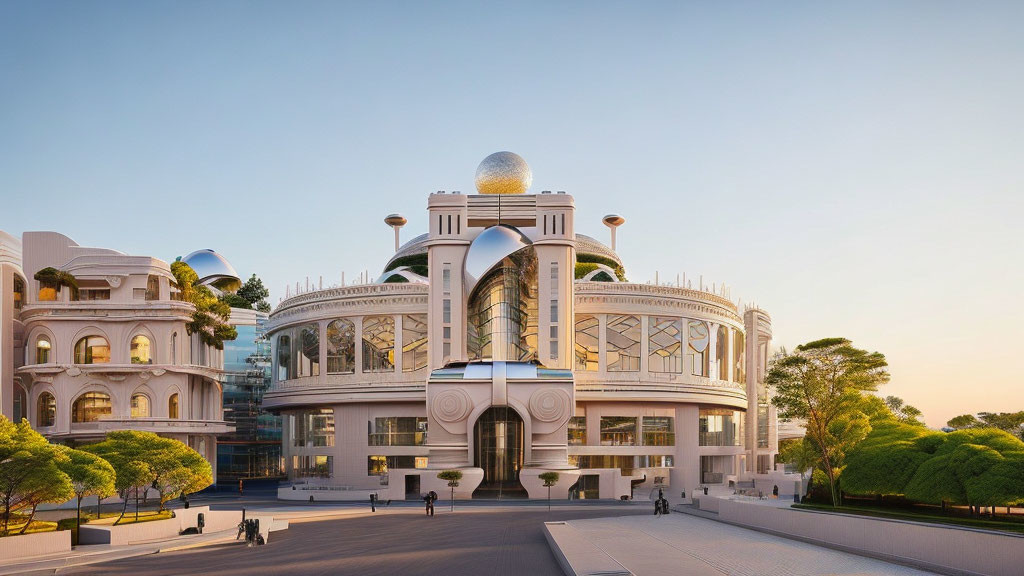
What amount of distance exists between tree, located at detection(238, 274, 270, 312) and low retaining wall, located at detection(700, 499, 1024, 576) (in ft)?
315

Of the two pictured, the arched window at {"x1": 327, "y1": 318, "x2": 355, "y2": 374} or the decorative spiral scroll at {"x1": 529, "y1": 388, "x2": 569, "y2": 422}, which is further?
the arched window at {"x1": 327, "y1": 318, "x2": 355, "y2": 374}

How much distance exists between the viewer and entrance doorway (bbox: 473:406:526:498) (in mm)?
69000

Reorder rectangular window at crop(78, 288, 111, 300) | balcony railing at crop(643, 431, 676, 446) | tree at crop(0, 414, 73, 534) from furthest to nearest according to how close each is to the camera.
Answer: balcony railing at crop(643, 431, 676, 446) < rectangular window at crop(78, 288, 111, 300) < tree at crop(0, 414, 73, 534)

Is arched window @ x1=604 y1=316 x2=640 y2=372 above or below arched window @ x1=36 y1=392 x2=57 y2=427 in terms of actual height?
above

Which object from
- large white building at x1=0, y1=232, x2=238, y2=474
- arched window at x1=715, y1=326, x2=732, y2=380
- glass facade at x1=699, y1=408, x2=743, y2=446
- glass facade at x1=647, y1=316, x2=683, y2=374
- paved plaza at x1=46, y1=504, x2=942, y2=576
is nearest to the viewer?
paved plaza at x1=46, y1=504, x2=942, y2=576

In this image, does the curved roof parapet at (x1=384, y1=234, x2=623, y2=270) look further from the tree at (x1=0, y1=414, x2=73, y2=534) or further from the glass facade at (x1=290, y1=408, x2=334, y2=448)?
the tree at (x1=0, y1=414, x2=73, y2=534)

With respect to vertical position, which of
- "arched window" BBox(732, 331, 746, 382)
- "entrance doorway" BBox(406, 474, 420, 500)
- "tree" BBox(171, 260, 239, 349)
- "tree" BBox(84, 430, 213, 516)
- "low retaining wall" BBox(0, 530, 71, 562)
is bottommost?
"entrance doorway" BBox(406, 474, 420, 500)

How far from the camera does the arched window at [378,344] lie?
7781 cm

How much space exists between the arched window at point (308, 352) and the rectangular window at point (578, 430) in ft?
72.1

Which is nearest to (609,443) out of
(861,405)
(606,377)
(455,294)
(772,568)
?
(606,377)

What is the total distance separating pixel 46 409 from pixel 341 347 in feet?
75.2

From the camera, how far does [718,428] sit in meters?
83.4

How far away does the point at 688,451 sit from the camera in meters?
78.6

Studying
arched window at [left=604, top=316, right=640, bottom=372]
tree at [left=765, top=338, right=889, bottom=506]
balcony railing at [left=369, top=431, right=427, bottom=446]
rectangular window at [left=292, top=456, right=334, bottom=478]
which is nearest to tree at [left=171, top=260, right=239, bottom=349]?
rectangular window at [left=292, top=456, right=334, bottom=478]
